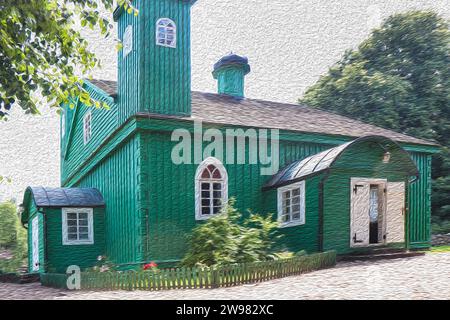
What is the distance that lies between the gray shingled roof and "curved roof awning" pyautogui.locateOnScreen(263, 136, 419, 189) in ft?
5.12

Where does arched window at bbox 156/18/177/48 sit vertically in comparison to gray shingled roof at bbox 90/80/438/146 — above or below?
above

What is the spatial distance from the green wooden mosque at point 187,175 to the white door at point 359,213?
0.04m

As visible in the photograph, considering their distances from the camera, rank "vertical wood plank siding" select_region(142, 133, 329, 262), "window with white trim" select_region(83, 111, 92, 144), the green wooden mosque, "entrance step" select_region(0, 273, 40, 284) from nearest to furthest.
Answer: "vertical wood plank siding" select_region(142, 133, 329, 262)
the green wooden mosque
"entrance step" select_region(0, 273, 40, 284)
"window with white trim" select_region(83, 111, 92, 144)

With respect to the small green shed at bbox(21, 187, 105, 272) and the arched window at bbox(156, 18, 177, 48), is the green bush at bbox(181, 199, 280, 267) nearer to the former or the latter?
the small green shed at bbox(21, 187, 105, 272)

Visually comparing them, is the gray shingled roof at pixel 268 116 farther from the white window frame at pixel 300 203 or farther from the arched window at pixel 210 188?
the white window frame at pixel 300 203

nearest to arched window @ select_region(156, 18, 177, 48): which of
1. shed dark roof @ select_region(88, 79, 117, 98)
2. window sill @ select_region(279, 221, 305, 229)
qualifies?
shed dark roof @ select_region(88, 79, 117, 98)

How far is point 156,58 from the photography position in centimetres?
1336

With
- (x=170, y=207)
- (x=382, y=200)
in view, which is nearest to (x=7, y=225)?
(x=170, y=207)

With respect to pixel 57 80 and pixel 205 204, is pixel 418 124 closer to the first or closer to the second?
pixel 205 204

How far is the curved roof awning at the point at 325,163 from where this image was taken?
1223 centimetres

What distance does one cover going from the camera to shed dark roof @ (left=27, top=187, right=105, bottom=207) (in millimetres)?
14914

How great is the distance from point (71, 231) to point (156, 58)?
21.6 feet

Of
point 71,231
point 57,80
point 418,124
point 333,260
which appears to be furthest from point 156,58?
point 418,124

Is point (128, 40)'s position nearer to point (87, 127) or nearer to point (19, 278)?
point (87, 127)
